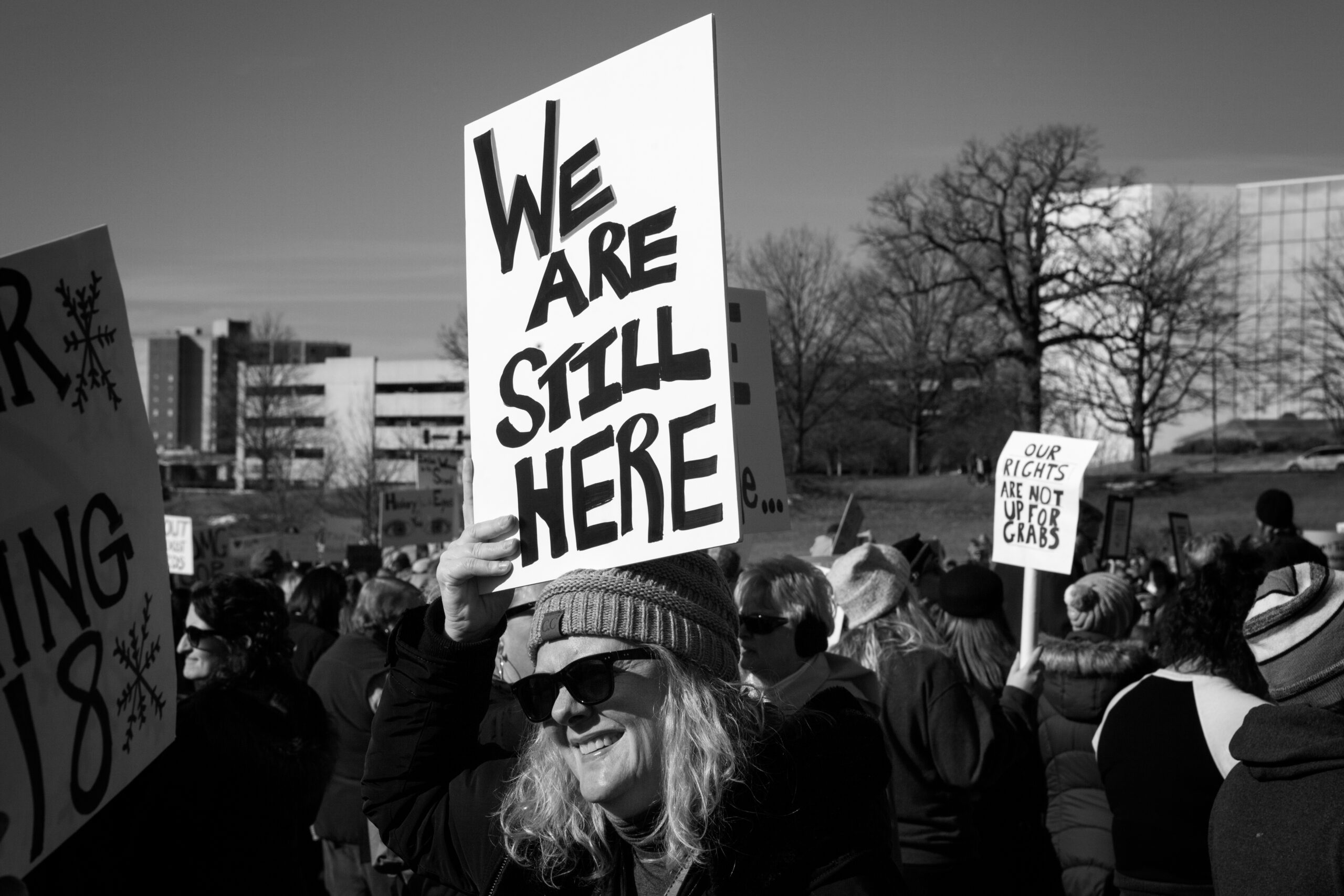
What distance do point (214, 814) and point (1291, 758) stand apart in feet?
8.53

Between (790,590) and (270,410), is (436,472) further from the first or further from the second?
(270,410)

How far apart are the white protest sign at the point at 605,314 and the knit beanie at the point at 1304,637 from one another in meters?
1.57

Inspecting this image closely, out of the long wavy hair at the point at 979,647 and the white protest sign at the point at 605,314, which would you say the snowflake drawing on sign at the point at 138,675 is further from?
the long wavy hair at the point at 979,647

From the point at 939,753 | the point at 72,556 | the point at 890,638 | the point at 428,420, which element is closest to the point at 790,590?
the point at 890,638

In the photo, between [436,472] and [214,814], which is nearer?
[214,814]

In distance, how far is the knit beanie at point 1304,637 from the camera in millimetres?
2867

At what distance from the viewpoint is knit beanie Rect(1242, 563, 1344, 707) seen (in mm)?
2867

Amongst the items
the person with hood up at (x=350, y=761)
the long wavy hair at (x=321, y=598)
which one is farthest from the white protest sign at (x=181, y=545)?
the person with hood up at (x=350, y=761)

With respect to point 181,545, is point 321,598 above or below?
above

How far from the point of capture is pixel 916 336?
4578cm

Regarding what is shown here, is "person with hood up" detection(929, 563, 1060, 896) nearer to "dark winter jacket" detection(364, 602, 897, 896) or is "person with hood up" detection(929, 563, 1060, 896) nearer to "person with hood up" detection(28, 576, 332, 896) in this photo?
"person with hood up" detection(28, 576, 332, 896)

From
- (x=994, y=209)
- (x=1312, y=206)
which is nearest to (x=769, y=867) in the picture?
(x=994, y=209)

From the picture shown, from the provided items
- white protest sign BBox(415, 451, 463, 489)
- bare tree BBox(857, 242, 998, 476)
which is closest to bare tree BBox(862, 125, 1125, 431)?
bare tree BBox(857, 242, 998, 476)

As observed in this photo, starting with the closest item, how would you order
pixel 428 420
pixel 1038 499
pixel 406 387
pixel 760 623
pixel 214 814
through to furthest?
1. pixel 214 814
2. pixel 760 623
3. pixel 1038 499
4. pixel 428 420
5. pixel 406 387
